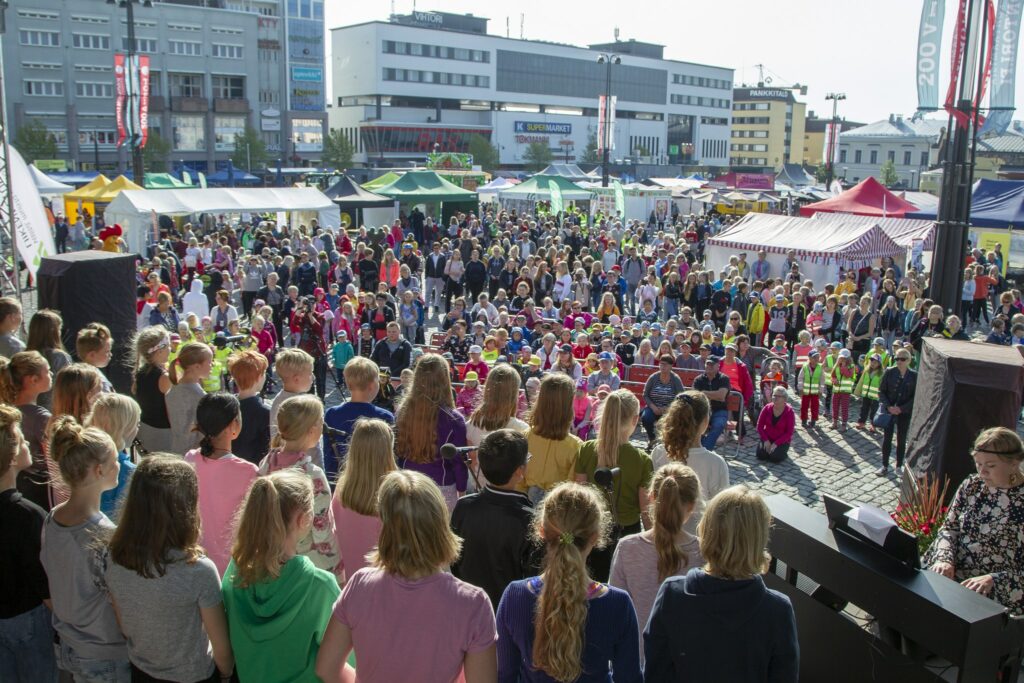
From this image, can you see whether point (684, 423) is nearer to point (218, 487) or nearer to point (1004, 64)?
point (218, 487)

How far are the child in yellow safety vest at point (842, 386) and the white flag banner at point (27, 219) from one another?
10028 millimetres

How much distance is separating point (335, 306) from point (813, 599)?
1104 cm

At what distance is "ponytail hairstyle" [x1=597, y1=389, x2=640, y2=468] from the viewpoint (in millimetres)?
4289

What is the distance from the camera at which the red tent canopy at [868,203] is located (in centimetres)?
2350

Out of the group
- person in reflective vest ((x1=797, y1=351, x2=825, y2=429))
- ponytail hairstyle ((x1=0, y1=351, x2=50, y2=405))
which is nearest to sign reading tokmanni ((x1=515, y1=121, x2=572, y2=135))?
person in reflective vest ((x1=797, y1=351, x2=825, y2=429))

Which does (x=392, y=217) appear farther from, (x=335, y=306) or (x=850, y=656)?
(x=850, y=656)

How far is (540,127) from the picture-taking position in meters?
95.9

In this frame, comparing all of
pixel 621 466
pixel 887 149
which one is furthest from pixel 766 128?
pixel 621 466

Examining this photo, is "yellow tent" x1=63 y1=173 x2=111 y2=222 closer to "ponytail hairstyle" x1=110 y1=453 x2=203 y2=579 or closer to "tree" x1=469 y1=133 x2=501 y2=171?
"ponytail hairstyle" x1=110 y1=453 x2=203 y2=579

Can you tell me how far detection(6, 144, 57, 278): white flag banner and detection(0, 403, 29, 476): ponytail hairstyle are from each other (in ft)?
23.1

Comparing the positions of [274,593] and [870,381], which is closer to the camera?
[274,593]

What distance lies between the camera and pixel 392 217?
2744 centimetres

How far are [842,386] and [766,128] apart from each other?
122062 mm

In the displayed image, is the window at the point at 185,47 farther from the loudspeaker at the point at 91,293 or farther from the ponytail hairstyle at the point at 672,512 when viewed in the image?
the ponytail hairstyle at the point at 672,512
